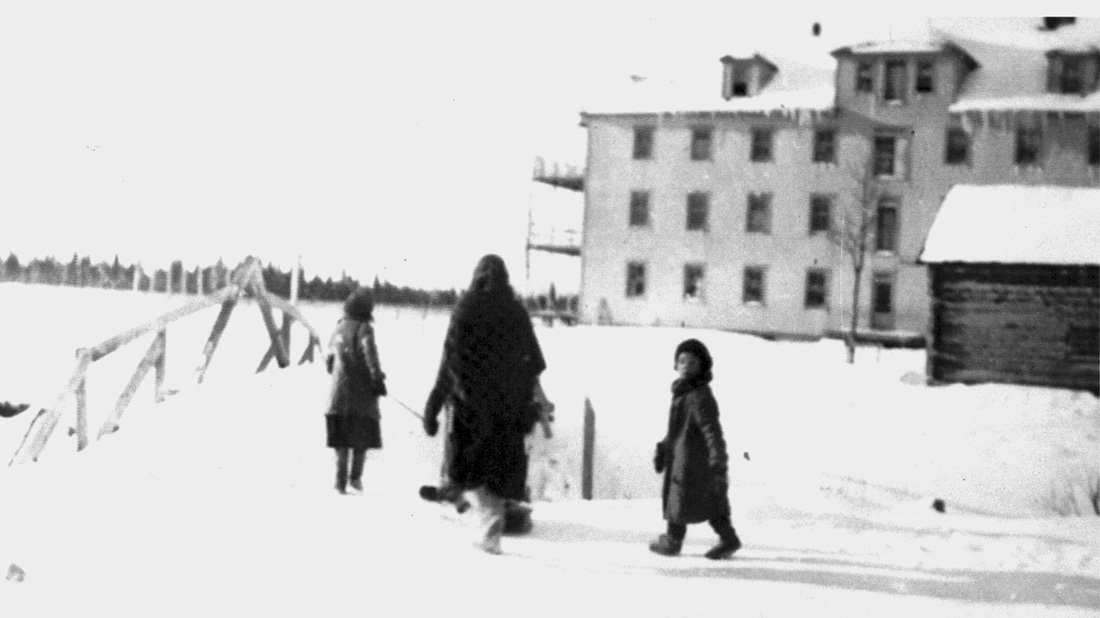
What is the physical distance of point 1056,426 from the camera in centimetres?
382

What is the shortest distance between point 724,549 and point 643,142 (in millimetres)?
1721

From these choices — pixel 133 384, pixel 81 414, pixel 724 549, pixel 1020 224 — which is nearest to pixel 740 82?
pixel 1020 224

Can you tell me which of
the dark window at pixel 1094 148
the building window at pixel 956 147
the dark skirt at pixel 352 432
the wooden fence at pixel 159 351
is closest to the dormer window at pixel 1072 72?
the dark window at pixel 1094 148

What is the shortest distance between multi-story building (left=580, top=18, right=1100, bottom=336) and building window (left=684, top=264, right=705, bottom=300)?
0.4 inches

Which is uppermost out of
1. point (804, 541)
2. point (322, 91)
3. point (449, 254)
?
point (322, 91)

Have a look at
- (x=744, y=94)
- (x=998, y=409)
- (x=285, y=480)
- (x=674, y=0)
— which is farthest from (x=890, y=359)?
(x=285, y=480)

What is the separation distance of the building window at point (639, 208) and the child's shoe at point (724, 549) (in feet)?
4.07

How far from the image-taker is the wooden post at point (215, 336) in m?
3.95

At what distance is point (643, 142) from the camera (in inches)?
165

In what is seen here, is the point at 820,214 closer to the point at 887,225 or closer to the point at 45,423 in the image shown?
the point at 887,225

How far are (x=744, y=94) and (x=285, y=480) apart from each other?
8.03 feet

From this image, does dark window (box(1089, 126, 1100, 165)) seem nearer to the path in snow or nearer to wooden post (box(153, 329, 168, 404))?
the path in snow

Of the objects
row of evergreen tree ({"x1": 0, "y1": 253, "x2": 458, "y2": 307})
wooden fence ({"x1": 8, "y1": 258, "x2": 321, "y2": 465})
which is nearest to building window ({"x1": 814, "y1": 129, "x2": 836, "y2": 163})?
row of evergreen tree ({"x1": 0, "y1": 253, "x2": 458, "y2": 307})

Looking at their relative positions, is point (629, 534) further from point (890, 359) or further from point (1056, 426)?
point (1056, 426)
